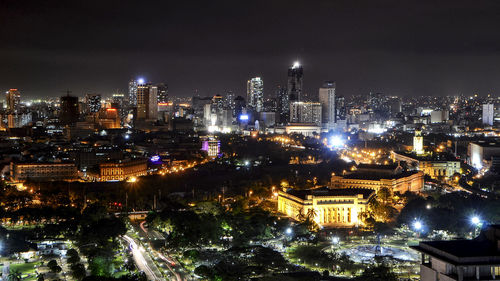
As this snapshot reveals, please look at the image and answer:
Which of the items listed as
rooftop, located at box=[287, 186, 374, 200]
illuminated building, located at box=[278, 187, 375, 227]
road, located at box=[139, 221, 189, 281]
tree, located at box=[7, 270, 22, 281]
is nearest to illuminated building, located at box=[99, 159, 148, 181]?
road, located at box=[139, 221, 189, 281]

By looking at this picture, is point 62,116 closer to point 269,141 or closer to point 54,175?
point 269,141

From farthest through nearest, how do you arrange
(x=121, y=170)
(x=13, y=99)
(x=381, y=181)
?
(x=13, y=99)
(x=121, y=170)
(x=381, y=181)

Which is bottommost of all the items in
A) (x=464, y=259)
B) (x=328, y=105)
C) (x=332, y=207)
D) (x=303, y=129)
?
(x=332, y=207)

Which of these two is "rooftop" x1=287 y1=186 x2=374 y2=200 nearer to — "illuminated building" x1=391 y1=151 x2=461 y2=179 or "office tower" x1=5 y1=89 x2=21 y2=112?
"illuminated building" x1=391 y1=151 x2=461 y2=179

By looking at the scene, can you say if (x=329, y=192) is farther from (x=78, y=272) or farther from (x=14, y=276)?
(x=14, y=276)

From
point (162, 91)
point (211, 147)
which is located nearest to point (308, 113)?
point (162, 91)

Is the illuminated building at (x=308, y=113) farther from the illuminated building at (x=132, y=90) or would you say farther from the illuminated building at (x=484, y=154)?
the illuminated building at (x=484, y=154)
